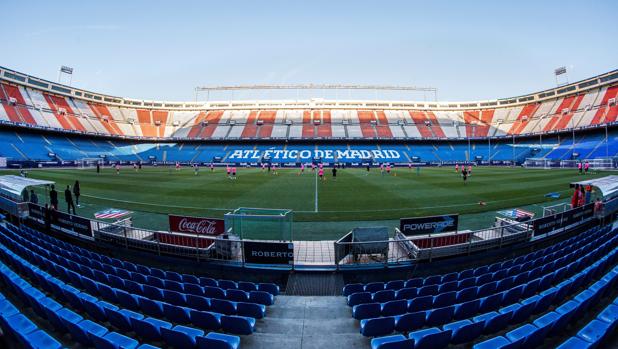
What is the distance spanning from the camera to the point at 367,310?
5.03 metres

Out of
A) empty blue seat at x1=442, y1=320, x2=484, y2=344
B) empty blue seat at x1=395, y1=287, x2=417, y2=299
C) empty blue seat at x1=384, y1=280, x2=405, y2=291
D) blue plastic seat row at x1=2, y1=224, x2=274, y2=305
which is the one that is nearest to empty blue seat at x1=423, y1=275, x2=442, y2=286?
empty blue seat at x1=384, y1=280, x2=405, y2=291

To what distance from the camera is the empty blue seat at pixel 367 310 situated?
16.3 ft

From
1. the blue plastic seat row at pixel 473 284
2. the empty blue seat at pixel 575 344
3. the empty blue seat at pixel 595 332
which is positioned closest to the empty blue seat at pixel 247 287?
the blue plastic seat row at pixel 473 284

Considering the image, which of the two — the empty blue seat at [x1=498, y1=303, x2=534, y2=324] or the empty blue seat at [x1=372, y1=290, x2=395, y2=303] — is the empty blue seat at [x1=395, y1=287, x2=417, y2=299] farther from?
the empty blue seat at [x1=498, y1=303, x2=534, y2=324]

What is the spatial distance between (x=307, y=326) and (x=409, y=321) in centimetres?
183

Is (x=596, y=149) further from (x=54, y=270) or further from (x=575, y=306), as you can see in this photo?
(x=54, y=270)

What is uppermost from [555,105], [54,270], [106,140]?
[555,105]

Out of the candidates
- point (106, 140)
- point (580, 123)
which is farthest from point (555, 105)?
point (106, 140)

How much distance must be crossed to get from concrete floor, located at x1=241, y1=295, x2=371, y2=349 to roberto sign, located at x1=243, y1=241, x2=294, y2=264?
1.67 m

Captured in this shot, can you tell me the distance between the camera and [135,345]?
3.68 metres

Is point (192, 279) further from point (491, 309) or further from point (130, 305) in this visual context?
point (491, 309)

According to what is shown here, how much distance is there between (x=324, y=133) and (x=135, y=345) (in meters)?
68.3

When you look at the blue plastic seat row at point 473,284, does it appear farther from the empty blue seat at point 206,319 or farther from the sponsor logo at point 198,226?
the sponsor logo at point 198,226

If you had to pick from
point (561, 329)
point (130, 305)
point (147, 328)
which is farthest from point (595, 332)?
point (130, 305)
